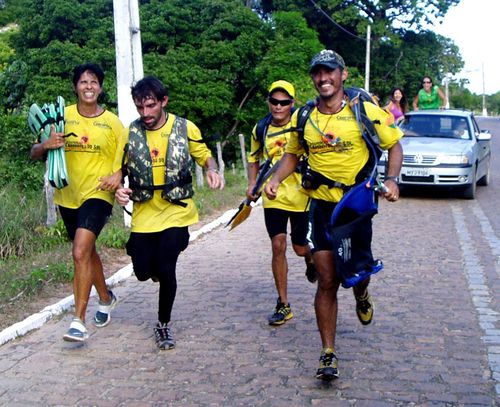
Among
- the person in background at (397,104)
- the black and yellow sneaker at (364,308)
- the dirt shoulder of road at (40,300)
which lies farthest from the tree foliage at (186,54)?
the black and yellow sneaker at (364,308)

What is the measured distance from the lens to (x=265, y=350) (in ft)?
17.5

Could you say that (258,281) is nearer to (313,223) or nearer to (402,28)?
(313,223)

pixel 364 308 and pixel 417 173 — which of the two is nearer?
pixel 364 308

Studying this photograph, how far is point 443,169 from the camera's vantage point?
524 inches

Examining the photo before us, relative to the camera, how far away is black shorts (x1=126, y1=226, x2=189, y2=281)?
532cm

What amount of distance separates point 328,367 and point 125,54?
21.0ft

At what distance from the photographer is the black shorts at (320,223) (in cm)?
472

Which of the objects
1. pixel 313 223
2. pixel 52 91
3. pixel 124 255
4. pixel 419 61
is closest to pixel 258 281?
pixel 124 255

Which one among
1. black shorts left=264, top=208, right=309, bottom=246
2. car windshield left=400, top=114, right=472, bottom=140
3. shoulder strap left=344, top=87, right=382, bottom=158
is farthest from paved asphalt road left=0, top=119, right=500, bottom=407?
car windshield left=400, top=114, right=472, bottom=140

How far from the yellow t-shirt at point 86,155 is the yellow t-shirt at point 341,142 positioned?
1627 millimetres

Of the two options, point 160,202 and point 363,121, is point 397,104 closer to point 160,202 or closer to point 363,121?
point 160,202

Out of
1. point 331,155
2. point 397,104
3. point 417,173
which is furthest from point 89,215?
point 397,104

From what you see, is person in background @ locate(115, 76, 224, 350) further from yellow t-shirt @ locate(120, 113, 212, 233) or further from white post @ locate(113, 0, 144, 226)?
white post @ locate(113, 0, 144, 226)

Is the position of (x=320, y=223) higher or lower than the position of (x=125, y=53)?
lower
